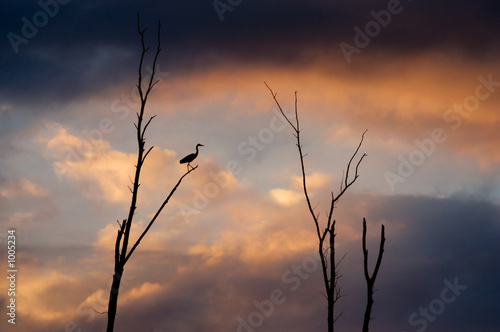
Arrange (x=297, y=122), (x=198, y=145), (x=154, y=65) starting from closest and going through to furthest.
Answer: (x=154, y=65) < (x=297, y=122) < (x=198, y=145)

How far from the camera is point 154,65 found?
11.3 metres

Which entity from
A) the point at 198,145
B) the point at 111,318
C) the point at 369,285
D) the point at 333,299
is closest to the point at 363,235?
the point at 369,285

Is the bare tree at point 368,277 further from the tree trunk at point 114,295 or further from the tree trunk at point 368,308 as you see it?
the tree trunk at point 114,295

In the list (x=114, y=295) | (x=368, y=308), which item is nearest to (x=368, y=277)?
(x=368, y=308)

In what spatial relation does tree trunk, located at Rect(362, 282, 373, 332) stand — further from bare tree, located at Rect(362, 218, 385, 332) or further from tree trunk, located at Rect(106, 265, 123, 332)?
tree trunk, located at Rect(106, 265, 123, 332)

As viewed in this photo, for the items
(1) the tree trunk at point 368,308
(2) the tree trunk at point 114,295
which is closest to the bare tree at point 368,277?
(1) the tree trunk at point 368,308

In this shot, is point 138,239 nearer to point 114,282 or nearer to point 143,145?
point 114,282

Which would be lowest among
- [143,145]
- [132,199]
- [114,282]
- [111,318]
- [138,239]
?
[111,318]

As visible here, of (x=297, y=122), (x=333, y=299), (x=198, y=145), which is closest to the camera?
(x=333, y=299)

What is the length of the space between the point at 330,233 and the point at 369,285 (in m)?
2.01

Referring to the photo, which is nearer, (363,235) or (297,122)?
(363,235)

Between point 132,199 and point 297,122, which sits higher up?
point 297,122

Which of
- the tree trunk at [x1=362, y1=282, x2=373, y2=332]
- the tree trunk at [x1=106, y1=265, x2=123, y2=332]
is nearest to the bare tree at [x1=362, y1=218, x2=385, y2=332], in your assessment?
the tree trunk at [x1=362, y1=282, x2=373, y2=332]

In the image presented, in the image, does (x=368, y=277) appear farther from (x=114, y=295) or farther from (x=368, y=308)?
(x=114, y=295)
